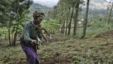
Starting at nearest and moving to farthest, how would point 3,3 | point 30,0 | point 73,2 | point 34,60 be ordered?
point 34,60 < point 3,3 < point 73,2 < point 30,0

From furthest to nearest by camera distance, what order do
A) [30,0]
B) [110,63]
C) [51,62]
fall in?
[30,0]
[51,62]
[110,63]

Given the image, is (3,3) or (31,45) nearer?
(31,45)

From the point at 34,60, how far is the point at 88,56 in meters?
5.06

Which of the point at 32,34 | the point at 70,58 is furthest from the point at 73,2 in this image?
the point at 32,34

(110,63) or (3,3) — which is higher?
(3,3)

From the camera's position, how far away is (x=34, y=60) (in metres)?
7.72

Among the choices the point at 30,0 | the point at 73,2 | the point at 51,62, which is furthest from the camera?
the point at 30,0

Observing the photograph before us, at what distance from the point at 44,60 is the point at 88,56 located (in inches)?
68.3

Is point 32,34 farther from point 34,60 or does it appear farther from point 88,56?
point 88,56

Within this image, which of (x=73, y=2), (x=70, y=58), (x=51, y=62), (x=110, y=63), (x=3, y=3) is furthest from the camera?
(x=73, y=2)

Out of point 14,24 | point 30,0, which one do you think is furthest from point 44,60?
point 30,0

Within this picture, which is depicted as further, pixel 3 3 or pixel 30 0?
pixel 30 0

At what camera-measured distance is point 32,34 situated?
25.7 feet

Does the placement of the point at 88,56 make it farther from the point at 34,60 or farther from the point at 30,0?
the point at 30,0
